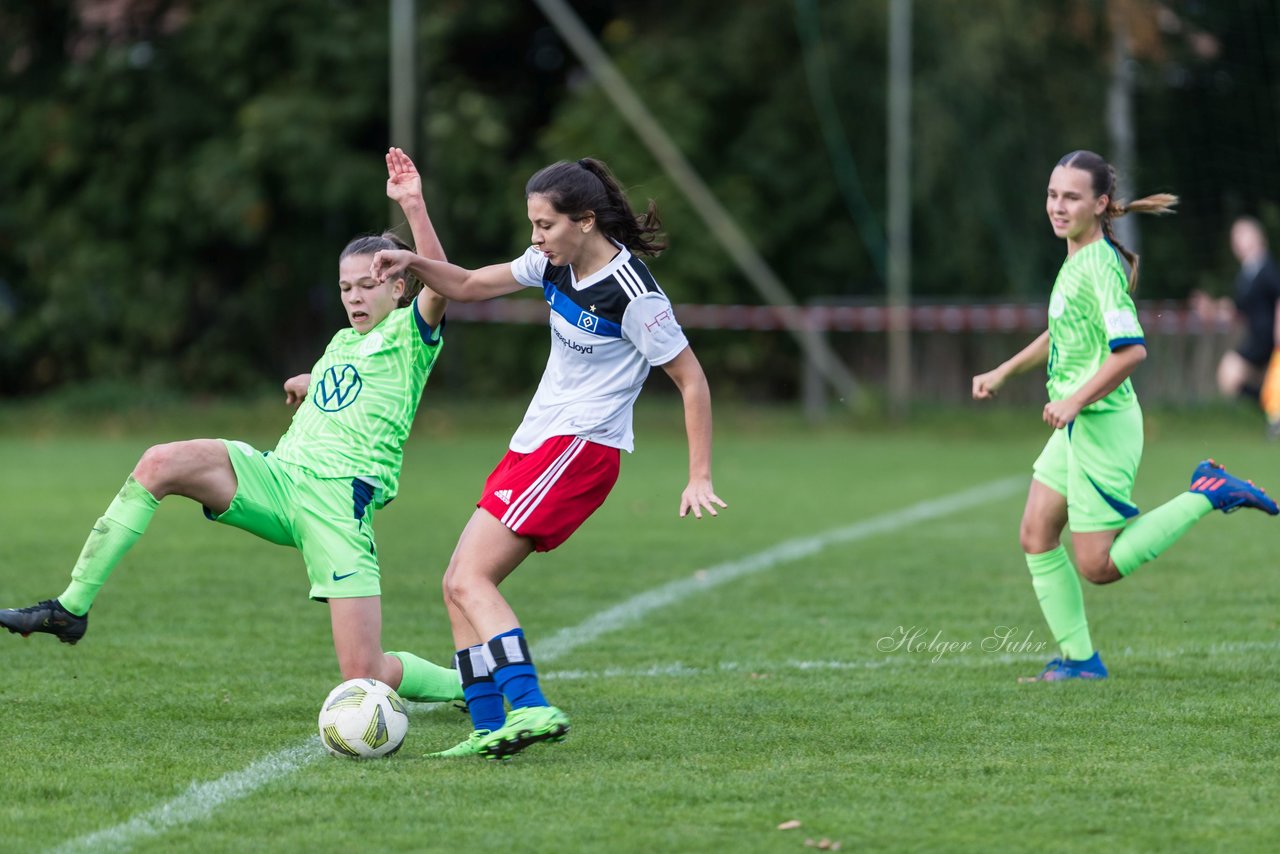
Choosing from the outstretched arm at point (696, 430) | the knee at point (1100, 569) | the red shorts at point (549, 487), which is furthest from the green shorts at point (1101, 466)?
the red shorts at point (549, 487)

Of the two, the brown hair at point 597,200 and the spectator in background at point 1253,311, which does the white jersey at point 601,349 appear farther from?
the spectator in background at point 1253,311

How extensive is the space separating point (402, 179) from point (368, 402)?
70 cm

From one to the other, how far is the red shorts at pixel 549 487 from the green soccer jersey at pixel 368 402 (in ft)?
1.82

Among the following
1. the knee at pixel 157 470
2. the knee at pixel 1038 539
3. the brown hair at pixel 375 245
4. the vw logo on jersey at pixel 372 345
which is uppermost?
the brown hair at pixel 375 245

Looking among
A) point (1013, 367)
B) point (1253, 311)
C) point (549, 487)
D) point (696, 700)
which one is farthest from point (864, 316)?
point (549, 487)

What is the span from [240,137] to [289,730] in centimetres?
1957

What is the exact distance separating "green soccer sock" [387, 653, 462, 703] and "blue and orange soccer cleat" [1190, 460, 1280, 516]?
2687mm

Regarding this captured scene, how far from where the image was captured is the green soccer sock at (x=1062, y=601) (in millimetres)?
6234

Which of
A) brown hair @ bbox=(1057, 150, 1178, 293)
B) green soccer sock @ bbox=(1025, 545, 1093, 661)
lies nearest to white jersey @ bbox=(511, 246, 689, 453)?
brown hair @ bbox=(1057, 150, 1178, 293)

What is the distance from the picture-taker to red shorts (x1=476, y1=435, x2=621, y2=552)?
16.6 ft

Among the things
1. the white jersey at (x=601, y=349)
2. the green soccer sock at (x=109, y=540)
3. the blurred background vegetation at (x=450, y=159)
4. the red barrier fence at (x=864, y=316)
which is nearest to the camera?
the white jersey at (x=601, y=349)

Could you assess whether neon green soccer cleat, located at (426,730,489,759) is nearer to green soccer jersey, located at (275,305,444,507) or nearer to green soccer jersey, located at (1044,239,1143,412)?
green soccer jersey, located at (275,305,444,507)

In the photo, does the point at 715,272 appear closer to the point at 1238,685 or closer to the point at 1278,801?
the point at 1238,685

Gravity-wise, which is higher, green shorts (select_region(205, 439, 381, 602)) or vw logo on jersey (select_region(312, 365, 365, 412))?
vw logo on jersey (select_region(312, 365, 365, 412))
